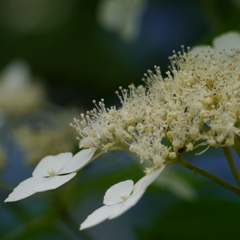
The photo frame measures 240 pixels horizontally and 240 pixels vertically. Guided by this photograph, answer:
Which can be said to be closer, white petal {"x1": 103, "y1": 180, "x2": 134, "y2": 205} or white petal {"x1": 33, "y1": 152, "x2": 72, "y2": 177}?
white petal {"x1": 103, "y1": 180, "x2": 134, "y2": 205}

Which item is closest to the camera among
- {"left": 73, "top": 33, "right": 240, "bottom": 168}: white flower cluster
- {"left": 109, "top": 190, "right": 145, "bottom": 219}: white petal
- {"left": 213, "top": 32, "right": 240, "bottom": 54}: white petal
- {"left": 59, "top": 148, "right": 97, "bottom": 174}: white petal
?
{"left": 109, "top": 190, "right": 145, "bottom": 219}: white petal

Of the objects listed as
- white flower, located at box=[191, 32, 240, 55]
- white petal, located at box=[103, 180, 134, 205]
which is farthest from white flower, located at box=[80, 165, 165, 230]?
white flower, located at box=[191, 32, 240, 55]

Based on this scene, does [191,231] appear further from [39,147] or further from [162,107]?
[162,107]

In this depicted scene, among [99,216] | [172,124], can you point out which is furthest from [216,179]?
[99,216]

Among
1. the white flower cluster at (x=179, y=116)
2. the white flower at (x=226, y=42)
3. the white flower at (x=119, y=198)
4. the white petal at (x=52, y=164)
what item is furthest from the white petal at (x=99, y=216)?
the white flower at (x=226, y=42)

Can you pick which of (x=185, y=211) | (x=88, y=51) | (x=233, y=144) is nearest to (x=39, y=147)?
(x=185, y=211)

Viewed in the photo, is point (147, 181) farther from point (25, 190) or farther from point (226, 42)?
point (226, 42)

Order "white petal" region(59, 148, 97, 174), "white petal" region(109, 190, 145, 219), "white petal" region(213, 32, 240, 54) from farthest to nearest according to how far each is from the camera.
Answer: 1. "white petal" region(213, 32, 240, 54)
2. "white petal" region(59, 148, 97, 174)
3. "white petal" region(109, 190, 145, 219)

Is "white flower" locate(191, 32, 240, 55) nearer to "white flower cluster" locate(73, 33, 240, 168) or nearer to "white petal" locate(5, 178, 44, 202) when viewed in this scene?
"white flower cluster" locate(73, 33, 240, 168)
